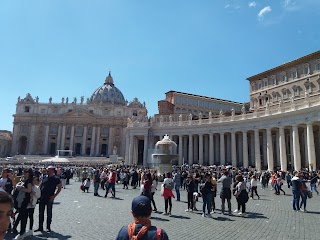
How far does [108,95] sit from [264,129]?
95621 mm

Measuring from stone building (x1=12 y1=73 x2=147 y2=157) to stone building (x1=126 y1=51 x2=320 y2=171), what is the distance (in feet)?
126

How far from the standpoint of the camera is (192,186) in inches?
467

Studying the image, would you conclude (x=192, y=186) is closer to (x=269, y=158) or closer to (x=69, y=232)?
(x=69, y=232)

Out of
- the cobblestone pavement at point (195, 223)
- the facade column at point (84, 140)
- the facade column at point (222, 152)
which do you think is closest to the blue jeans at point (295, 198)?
the cobblestone pavement at point (195, 223)

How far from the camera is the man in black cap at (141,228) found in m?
2.89

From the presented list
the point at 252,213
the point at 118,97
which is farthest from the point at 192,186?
the point at 118,97

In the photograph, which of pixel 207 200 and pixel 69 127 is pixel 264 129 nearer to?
pixel 207 200

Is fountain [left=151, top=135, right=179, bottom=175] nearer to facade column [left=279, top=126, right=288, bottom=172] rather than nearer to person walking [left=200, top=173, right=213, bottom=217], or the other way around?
facade column [left=279, top=126, right=288, bottom=172]

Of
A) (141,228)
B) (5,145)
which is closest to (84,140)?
(5,145)

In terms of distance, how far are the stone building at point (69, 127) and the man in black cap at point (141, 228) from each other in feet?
303

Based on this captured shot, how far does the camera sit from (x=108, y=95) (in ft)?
418

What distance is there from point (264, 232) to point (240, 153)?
1671 inches

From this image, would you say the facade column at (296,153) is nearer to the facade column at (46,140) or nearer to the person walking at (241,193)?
the person walking at (241,193)

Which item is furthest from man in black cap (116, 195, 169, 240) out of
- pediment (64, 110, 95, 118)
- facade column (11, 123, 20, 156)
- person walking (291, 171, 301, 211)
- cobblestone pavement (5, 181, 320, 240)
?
facade column (11, 123, 20, 156)
